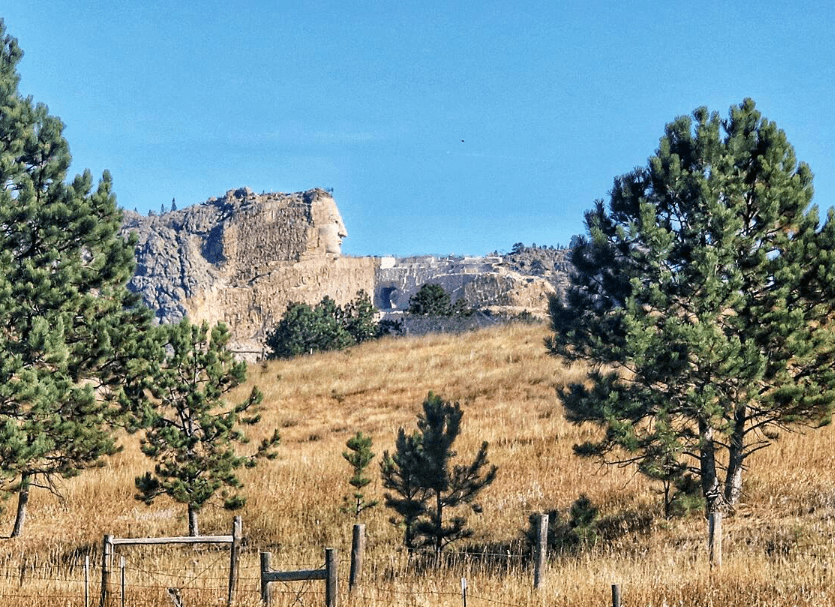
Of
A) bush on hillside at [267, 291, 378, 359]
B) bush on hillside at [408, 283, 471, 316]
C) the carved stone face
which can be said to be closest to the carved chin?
the carved stone face

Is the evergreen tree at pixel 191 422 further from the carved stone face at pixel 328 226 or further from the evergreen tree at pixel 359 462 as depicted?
the carved stone face at pixel 328 226

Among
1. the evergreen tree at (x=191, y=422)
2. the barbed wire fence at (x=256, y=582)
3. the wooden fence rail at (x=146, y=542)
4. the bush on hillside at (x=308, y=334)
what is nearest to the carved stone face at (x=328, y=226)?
the bush on hillside at (x=308, y=334)

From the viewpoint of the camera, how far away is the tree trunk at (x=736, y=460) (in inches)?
582

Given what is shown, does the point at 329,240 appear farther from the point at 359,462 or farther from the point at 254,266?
the point at 359,462

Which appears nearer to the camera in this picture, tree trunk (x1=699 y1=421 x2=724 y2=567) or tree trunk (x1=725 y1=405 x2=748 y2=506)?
tree trunk (x1=699 y1=421 x2=724 y2=567)

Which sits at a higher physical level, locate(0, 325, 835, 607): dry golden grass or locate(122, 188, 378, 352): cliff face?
locate(122, 188, 378, 352): cliff face

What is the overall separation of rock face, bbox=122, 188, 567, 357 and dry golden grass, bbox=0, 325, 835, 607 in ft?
203

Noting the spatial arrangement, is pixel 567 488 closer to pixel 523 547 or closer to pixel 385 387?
pixel 523 547

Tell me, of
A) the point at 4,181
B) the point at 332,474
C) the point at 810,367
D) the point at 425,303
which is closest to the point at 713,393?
the point at 810,367

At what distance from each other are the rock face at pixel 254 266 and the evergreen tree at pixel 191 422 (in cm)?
7208

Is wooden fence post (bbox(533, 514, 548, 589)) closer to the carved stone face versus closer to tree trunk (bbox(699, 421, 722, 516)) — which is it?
tree trunk (bbox(699, 421, 722, 516))

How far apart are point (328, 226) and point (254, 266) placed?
938 centimetres

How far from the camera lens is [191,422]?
58.4 feet

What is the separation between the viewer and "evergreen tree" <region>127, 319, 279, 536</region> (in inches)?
679
